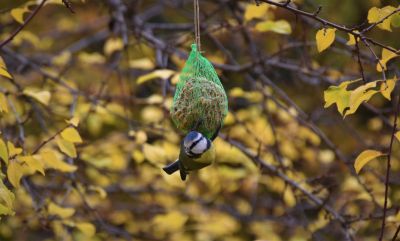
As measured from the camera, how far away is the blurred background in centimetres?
245

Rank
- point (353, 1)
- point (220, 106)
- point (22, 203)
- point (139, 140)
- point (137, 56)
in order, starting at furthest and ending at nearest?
point (137, 56), point (353, 1), point (22, 203), point (139, 140), point (220, 106)

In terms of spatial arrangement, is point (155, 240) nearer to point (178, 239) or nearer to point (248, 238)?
point (178, 239)

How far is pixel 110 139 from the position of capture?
3.61m

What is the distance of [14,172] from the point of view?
5.73 feet

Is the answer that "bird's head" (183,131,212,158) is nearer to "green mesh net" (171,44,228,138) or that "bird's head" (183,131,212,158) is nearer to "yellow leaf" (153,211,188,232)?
"green mesh net" (171,44,228,138)

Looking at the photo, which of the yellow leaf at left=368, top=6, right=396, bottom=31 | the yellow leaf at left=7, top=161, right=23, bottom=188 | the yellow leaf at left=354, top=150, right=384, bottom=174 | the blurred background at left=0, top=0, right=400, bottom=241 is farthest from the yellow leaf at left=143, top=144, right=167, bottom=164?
the yellow leaf at left=368, top=6, right=396, bottom=31

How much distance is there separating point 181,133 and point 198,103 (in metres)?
1.13

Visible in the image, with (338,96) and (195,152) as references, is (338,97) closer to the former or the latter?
(338,96)

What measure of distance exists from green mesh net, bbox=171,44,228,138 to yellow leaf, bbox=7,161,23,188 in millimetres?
440

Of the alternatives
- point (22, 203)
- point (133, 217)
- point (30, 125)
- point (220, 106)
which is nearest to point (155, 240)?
point (133, 217)

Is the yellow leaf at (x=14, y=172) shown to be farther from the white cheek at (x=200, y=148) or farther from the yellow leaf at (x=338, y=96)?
the yellow leaf at (x=338, y=96)

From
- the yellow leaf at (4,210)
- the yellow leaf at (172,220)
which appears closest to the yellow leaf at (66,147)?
the yellow leaf at (4,210)

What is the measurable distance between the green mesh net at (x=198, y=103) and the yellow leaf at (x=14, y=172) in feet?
1.44

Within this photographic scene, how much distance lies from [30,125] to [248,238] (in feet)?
5.34
